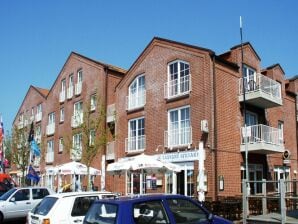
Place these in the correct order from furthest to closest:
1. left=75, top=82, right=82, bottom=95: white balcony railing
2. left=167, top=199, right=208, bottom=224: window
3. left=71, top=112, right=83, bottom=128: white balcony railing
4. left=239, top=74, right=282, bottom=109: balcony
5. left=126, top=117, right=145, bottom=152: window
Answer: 1. left=75, top=82, right=82, bottom=95: white balcony railing
2. left=71, top=112, right=83, bottom=128: white balcony railing
3. left=126, top=117, right=145, bottom=152: window
4. left=239, top=74, right=282, bottom=109: balcony
5. left=167, top=199, right=208, bottom=224: window

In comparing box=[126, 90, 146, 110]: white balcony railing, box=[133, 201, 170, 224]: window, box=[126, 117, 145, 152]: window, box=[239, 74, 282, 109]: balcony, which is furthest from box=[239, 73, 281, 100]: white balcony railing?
box=[133, 201, 170, 224]: window

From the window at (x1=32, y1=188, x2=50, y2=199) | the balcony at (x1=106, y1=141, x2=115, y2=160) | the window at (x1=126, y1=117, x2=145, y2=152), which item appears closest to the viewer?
the window at (x1=32, y1=188, x2=50, y2=199)

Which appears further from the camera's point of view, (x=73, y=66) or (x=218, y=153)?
(x=73, y=66)

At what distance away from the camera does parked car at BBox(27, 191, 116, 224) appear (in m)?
10.6

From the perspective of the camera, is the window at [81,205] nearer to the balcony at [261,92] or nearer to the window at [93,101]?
the balcony at [261,92]

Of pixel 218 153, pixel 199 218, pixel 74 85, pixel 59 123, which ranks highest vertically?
pixel 74 85

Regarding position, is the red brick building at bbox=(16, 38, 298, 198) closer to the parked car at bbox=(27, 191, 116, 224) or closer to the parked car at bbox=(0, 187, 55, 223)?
the parked car at bbox=(0, 187, 55, 223)

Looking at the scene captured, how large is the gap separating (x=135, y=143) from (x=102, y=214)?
1817cm

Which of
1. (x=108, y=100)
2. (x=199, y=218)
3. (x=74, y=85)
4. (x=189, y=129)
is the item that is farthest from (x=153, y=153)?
(x=199, y=218)

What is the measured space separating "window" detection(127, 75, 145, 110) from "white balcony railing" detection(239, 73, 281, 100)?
6346 millimetres

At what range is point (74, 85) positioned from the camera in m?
34.6

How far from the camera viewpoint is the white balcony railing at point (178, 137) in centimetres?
2236

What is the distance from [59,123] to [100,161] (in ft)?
30.7

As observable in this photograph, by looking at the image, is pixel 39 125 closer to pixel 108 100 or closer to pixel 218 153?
pixel 108 100
